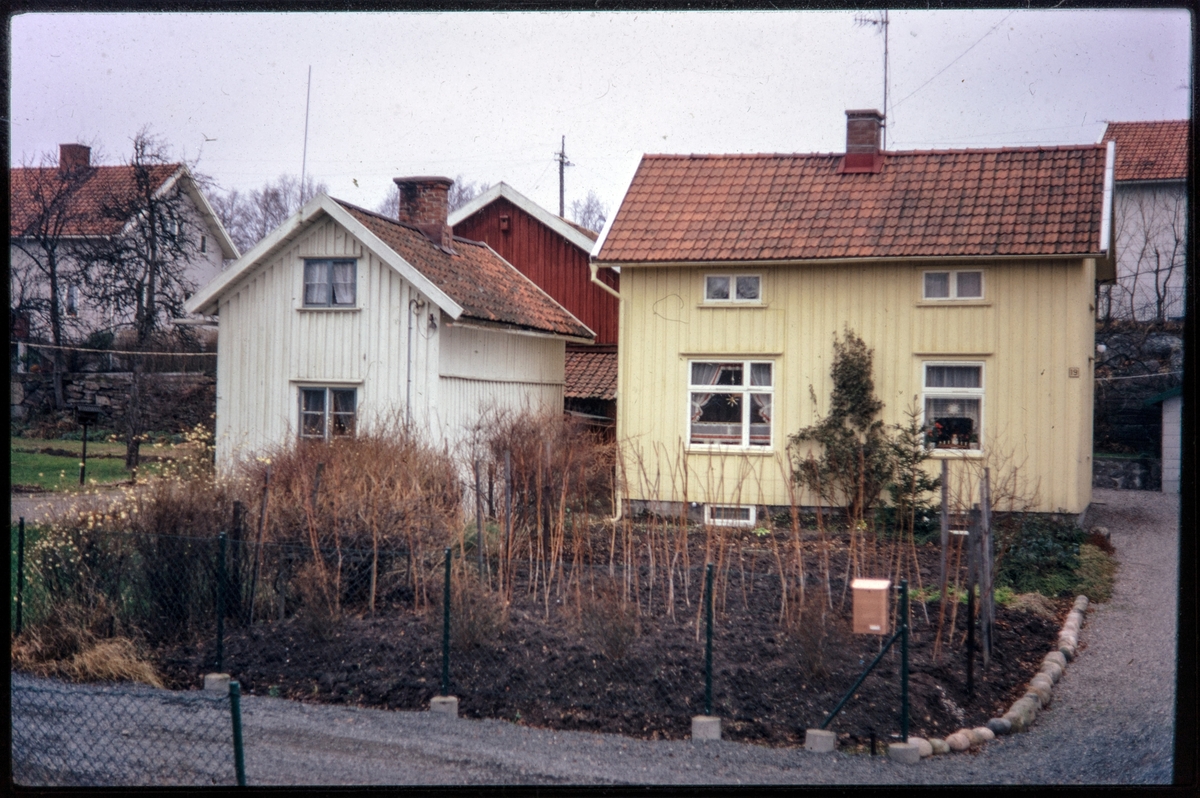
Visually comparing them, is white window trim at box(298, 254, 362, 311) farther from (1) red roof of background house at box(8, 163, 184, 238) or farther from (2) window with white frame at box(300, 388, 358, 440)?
(1) red roof of background house at box(8, 163, 184, 238)

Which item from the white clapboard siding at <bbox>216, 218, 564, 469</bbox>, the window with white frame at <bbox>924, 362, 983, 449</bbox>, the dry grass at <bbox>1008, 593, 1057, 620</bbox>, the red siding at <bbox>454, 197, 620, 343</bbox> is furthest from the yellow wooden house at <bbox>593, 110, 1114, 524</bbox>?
the red siding at <bbox>454, 197, 620, 343</bbox>

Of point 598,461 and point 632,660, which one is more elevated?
point 598,461

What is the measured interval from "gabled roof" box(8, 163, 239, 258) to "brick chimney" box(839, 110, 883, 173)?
561 inches

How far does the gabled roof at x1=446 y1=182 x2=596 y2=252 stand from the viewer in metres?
23.2

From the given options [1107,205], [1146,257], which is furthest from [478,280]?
[1146,257]

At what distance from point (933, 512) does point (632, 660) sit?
28.1 ft

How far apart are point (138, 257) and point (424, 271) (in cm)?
972

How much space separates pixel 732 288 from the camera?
1703cm

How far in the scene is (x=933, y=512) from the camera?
15.4m

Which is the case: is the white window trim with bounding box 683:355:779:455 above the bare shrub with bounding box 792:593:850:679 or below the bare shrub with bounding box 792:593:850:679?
above

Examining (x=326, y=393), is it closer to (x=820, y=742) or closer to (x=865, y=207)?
(x=865, y=207)

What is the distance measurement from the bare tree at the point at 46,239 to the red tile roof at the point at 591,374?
11264mm
